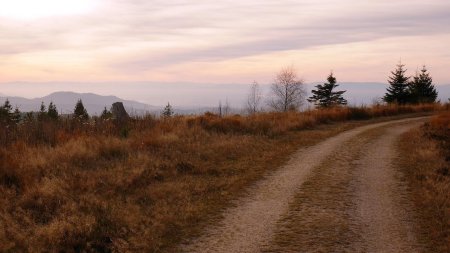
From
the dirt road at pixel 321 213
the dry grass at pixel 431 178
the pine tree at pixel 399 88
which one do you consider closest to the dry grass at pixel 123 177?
the dirt road at pixel 321 213

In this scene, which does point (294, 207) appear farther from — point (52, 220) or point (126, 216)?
point (52, 220)

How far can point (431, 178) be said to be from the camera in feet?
31.7

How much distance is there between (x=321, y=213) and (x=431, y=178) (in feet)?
12.0

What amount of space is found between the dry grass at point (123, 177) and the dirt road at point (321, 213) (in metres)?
0.58

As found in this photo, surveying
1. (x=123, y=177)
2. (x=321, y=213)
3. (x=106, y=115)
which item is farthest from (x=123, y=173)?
(x=106, y=115)

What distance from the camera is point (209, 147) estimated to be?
1392 cm

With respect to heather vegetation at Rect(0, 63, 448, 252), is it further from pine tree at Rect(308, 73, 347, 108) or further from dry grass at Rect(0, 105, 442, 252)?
pine tree at Rect(308, 73, 347, 108)

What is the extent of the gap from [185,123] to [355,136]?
6963mm

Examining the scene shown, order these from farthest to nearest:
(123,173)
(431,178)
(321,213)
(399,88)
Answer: (399,88) < (123,173) < (431,178) < (321,213)

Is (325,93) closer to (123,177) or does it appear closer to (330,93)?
(330,93)

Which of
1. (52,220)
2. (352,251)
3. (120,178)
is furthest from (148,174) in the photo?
(352,251)

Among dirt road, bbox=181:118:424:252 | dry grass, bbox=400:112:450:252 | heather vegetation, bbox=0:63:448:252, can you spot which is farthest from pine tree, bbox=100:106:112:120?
dry grass, bbox=400:112:450:252

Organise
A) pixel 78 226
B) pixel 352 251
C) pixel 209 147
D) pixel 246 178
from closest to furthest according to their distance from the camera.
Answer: pixel 352 251
pixel 78 226
pixel 246 178
pixel 209 147

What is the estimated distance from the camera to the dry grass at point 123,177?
655cm
